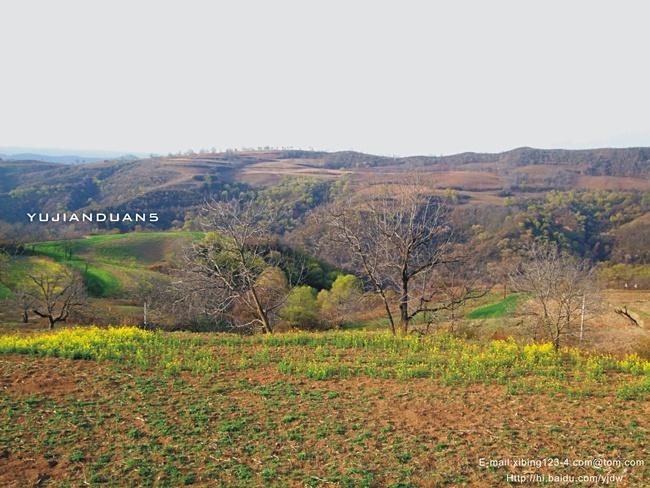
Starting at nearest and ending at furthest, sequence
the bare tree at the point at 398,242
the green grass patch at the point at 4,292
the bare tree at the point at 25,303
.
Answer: the bare tree at the point at 398,242
the bare tree at the point at 25,303
the green grass patch at the point at 4,292

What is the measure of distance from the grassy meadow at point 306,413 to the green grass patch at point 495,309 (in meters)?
28.9

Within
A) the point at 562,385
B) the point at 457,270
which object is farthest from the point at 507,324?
the point at 562,385

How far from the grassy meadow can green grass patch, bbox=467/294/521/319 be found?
28.9m

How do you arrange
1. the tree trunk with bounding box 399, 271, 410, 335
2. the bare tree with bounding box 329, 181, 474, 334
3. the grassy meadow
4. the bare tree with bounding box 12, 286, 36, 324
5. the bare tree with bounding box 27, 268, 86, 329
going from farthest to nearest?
the bare tree with bounding box 12, 286, 36, 324 → the bare tree with bounding box 27, 268, 86, 329 → the tree trunk with bounding box 399, 271, 410, 335 → the bare tree with bounding box 329, 181, 474, 334 → the grassy meadow

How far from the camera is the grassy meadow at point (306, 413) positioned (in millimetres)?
7855

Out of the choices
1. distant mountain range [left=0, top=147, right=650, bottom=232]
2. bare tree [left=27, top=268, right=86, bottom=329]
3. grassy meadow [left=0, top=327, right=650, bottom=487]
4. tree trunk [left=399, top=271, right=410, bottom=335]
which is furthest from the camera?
distant mountain range [left=0, top=147, right=650, bottom=232]

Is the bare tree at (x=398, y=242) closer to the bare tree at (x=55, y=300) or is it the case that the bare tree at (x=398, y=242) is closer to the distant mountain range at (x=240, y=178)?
the bare tree at (x=55, y=300)

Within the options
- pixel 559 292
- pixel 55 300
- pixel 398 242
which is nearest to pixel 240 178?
pixel 55 300

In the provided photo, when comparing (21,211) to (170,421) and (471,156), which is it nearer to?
(170,421)

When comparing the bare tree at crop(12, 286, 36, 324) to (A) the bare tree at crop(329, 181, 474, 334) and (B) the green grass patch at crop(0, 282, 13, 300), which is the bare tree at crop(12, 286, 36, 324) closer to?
(B) the green grass patch at crop(0, 282, 13, 300)

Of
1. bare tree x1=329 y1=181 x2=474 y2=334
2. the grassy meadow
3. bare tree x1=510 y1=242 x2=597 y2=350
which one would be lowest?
bare tree x1=510 y1=242 x2=597 y2=350

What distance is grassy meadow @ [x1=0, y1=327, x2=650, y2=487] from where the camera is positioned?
7855 millimetres

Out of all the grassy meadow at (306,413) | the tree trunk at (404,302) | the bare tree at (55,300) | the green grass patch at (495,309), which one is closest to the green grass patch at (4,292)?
the bare tree at (55,300)

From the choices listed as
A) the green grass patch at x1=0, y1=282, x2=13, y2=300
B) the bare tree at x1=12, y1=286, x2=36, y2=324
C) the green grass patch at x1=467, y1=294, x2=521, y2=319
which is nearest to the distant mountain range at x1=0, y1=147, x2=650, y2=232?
the green grass patch at x1=467, y1=294, x2=521, y2=319
